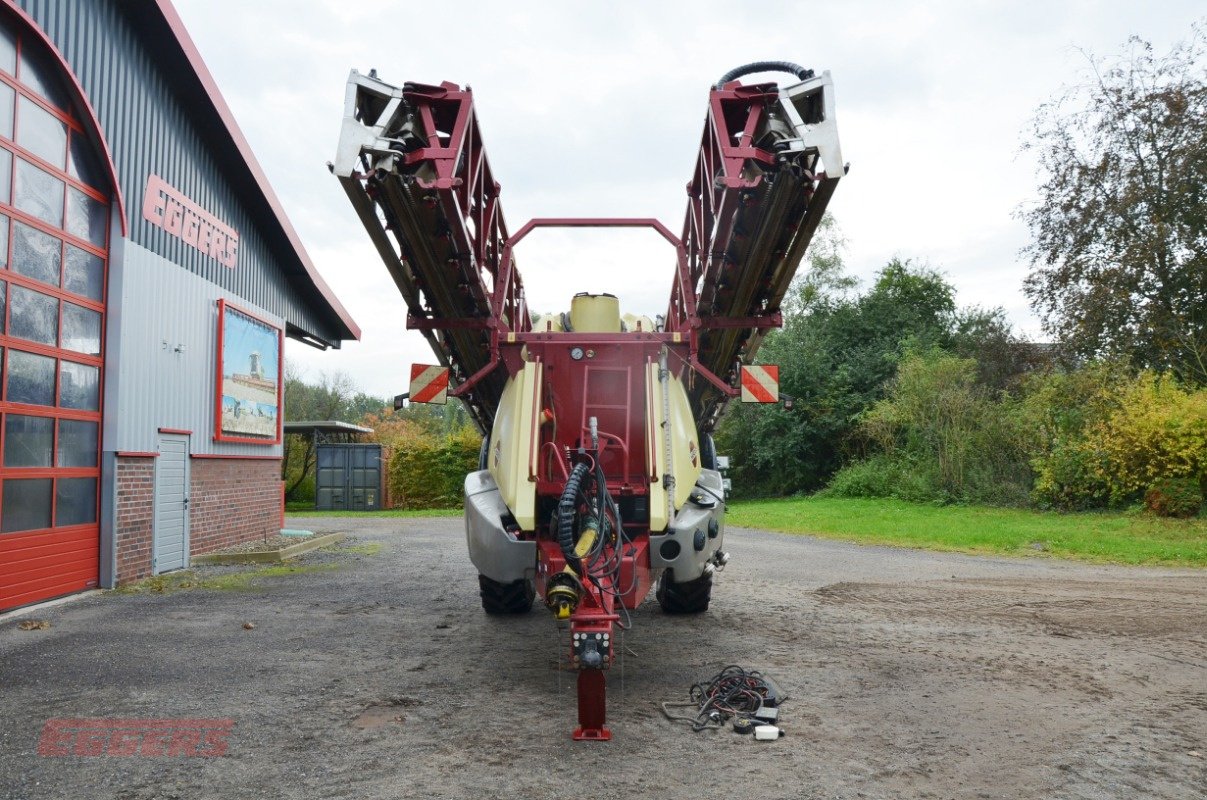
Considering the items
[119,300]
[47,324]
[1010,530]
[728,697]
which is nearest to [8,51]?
[47,324]

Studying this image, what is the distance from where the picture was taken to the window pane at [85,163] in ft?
33.1

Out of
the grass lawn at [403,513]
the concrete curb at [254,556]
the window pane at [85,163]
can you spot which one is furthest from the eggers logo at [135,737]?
the grass lawn at [403,513]

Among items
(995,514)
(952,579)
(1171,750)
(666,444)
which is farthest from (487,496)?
(995,514)

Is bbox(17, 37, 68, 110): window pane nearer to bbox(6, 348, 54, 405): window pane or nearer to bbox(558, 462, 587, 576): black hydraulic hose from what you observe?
bbox(6, 348, 54, 405): window pane

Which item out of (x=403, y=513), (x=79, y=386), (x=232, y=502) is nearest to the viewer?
(x=79, y=386)

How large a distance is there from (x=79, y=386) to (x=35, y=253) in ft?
5.30

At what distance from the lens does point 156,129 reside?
1184cm

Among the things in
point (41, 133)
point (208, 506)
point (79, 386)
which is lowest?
point (208, 506)

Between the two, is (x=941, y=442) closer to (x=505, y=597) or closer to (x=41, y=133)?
(x=505, y=597)

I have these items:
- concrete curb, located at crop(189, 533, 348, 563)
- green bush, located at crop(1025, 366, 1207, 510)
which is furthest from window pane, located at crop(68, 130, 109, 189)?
green bush, located at crop(1025, 366, 1207, 510)

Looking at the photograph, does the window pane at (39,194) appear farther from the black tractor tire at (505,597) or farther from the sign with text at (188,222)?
the black tractor tire at (505,597)

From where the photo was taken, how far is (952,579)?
11477mm

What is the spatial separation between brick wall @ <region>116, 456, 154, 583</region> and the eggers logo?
247 inches

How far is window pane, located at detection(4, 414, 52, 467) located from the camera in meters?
8.86
